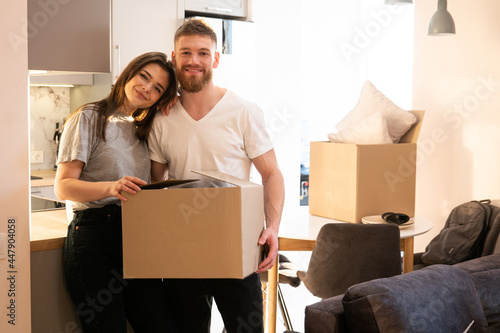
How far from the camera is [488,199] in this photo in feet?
11.6

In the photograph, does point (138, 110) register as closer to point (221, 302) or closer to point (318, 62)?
point (221, 302)

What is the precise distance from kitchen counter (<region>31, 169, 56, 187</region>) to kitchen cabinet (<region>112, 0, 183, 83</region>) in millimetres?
819

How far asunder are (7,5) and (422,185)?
321 cm

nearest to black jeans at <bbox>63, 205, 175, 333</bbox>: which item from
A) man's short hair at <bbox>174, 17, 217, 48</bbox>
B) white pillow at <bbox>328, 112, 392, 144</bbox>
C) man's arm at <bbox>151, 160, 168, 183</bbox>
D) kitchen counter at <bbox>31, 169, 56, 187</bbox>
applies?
man's arm at <bbox>151, 160, 168, 183</bbox>

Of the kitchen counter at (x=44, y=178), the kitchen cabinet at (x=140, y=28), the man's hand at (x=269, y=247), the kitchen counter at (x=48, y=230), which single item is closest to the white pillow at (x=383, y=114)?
the man's hand at (x=269, y=247)

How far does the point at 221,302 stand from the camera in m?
1.98

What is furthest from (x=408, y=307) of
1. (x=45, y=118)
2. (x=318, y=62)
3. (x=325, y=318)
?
(x=318, y=62)

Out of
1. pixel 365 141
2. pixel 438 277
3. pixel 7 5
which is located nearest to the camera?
pixel 7 5

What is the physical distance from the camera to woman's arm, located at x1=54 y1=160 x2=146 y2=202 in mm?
1677

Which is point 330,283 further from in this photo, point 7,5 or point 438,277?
point 7,5

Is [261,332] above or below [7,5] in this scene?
below

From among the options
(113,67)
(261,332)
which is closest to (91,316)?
(261,332)

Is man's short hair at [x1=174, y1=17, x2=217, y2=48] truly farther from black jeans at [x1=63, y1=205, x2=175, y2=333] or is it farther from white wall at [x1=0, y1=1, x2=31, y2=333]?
black jeans at [x1=63, y1=205, x2=175, y2=333]

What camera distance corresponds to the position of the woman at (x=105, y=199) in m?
1.76
